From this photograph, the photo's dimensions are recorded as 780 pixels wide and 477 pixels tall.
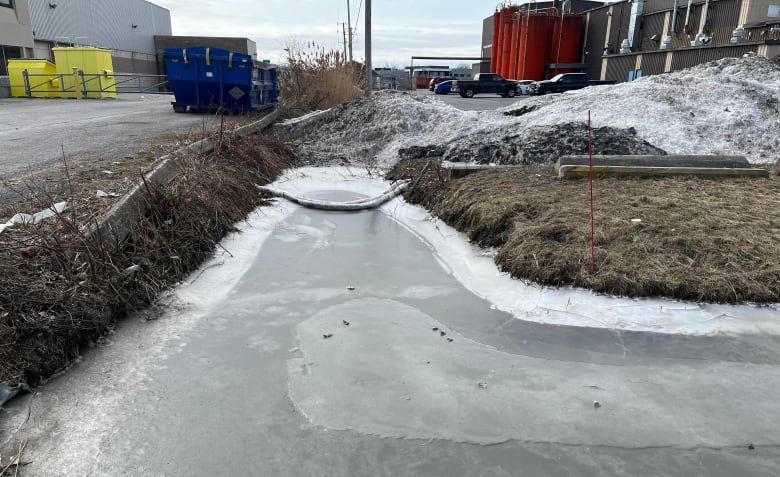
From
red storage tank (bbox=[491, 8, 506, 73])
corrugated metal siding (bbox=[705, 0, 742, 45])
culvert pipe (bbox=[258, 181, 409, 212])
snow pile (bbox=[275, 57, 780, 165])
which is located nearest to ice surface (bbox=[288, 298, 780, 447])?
culvert pipe (bbox=[258, 181, 409, 212])

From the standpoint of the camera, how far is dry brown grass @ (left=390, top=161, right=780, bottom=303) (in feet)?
14.4

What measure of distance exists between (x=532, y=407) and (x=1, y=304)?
10.5ft

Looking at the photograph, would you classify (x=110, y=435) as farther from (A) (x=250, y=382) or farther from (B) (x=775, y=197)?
(B) (x=775, y=197)

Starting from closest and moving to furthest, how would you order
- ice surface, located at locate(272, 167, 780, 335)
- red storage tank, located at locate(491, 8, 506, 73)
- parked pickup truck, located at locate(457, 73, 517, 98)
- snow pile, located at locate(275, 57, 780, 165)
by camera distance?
ice surface, located at locate(272, 167, 780, 335)
snow pile, located at locate(275, 57, 780, 165)
parked pickup truck, located at locate(457, 73, 517, 98)
red storage tank, located at locate(491, 8, 506, 73)

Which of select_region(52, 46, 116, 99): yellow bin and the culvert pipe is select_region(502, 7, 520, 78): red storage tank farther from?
the culvert pipe

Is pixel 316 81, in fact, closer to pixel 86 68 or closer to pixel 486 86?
pixel 86 68

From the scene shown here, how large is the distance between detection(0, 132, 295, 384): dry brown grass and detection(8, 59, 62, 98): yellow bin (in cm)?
2141

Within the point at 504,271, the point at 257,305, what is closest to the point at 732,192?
the point at 504,271

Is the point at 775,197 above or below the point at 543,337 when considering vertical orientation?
above

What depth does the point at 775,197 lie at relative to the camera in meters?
6.52

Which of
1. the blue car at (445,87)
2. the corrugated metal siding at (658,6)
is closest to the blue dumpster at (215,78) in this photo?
the corrugated metal siding at (658,6)

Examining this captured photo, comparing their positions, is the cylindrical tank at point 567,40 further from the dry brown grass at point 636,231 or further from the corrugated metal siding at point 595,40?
the dry brown grass at point 636,231

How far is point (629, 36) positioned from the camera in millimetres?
34250

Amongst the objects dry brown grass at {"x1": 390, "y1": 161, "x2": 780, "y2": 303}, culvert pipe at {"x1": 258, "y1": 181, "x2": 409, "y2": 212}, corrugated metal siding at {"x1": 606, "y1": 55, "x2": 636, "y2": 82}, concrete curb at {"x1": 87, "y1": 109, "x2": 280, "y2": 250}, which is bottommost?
culvert pipe at {"x1": 258, "y1": 181, "x2": 409, "y2": 212}
